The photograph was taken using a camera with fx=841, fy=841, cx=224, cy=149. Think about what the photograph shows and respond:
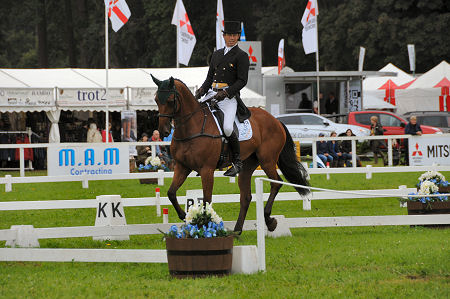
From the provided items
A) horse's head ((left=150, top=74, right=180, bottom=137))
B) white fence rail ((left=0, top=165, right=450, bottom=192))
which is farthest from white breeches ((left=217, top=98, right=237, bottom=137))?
white fence rail ((left=0, top=165, right=450, bottom=192))

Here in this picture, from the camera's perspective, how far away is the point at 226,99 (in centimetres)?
1237

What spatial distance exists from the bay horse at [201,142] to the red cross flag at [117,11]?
51.5ft

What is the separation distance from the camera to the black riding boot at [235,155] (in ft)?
39.7

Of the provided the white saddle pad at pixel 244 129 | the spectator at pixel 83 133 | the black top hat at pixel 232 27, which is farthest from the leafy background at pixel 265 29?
the white saddle pad at pixel 244 129

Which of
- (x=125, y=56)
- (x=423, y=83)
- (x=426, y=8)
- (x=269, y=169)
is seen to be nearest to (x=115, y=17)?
(x=269, y=169)

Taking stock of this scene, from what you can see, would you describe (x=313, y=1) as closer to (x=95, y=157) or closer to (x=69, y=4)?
(x=95, y=157)

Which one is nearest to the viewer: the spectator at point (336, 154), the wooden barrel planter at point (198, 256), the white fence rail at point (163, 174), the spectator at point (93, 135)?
the wooden barrel planter at point (198, 256)

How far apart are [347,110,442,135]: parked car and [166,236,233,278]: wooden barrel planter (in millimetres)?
28226

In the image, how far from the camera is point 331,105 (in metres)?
42.6

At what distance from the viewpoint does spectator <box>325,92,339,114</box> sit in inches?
1673

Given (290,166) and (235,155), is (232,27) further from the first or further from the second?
(290,166)

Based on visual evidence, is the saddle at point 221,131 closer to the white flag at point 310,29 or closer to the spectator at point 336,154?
the spectator at point 336,154

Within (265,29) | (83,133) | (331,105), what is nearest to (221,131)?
(83,133)

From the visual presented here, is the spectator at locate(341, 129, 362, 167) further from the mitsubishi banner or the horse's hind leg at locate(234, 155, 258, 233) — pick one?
the horse's hind leg at locate(234, 155, 258, 233)
